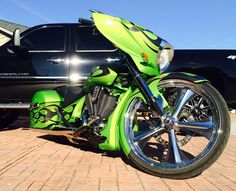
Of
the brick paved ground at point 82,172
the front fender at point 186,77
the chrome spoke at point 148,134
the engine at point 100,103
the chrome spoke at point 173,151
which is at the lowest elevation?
the brick paved ground at point 82,172

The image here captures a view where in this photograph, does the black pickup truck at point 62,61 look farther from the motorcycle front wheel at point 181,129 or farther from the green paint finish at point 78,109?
the motorcycle front wheel at point 181,129

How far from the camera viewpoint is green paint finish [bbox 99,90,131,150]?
3.85m

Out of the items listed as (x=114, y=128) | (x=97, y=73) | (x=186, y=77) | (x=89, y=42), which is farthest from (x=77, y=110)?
(x=89, y=42)

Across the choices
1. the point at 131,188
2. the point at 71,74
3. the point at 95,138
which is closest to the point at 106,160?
the point at 95,138

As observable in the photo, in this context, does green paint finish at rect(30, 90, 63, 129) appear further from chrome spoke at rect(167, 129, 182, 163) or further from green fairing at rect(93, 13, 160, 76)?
chrome spoke at rect(167, 129, 182, 163)

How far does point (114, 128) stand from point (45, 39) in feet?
11.5

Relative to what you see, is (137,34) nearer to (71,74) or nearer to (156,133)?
(156,133)

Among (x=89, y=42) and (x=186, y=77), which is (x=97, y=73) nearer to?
(x=186, y=77)

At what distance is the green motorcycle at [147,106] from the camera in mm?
3273

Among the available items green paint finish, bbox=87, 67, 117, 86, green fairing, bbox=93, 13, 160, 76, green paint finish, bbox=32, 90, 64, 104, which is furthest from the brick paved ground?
green fairing, bbox=93, 13, 160, 76

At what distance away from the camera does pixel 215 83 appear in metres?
6.34

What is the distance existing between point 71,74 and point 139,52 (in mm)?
2871

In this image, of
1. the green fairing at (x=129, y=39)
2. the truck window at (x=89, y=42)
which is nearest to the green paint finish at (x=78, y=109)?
the green fairing at (x=129, y=39)

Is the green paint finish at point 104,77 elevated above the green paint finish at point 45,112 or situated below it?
above
